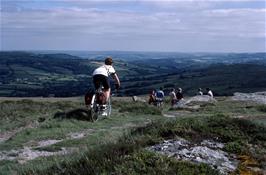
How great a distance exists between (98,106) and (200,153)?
11.2 m

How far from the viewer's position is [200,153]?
6621mm

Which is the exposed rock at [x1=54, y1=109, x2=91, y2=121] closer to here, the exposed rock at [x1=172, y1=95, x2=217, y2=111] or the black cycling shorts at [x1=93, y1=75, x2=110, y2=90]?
the black cycling shorts at [x1=93, y1=75, x2=110, y2=90]

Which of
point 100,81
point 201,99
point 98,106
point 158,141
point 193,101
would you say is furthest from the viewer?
point 201,99

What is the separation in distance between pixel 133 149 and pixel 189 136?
4.51ft

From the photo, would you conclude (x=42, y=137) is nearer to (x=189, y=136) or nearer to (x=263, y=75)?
(x=189, y=136)

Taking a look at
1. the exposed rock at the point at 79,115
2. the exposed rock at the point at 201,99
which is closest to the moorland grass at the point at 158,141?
the exposed rock at the point at 79,115

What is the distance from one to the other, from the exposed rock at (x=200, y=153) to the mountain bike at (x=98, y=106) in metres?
9.83

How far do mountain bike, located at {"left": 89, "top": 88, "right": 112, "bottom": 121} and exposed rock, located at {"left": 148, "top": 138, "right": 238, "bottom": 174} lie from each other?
9833 millimetres

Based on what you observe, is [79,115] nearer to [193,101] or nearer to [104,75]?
[104,75]

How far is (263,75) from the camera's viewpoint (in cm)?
14650

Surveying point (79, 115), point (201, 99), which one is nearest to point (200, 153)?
point (79, 115)

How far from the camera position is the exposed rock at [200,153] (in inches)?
Result: 251

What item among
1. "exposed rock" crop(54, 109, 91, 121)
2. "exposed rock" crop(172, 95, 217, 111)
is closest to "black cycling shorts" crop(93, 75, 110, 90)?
"exposed rock" crop(54, 109, 91, 121)

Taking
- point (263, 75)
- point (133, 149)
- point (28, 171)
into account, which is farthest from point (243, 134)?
point (263, 75)
